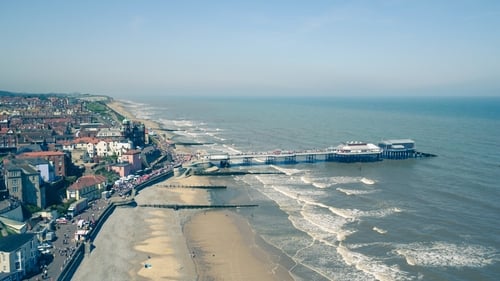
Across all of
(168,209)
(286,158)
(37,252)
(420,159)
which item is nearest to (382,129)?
(420,159)

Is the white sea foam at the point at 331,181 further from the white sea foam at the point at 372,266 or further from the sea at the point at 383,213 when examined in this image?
the white sea foam at the point at 372,266

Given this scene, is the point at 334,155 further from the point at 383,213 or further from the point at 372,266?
the point at 372,266

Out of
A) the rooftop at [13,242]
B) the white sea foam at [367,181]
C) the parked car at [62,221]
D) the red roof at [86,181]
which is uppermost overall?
the red roof at [86,181]

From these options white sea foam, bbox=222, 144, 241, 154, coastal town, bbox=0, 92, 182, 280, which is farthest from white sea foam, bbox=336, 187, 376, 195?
white sea foam, bbox=222, 144, 241, 154

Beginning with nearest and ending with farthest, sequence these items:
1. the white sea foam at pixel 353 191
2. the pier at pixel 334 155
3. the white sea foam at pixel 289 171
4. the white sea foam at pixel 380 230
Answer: the white sea foam at pixel 380 230
the white sea foam at pixel 353 191
the white sea foam at pixel 289 171
the pier at pixel 334 155

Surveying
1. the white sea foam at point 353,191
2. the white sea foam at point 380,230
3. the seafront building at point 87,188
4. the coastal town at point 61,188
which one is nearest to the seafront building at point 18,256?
the coastal town at point 61,188

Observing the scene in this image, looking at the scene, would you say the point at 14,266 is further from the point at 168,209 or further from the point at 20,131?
the point at 20,131

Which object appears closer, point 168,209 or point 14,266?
point 14,266
